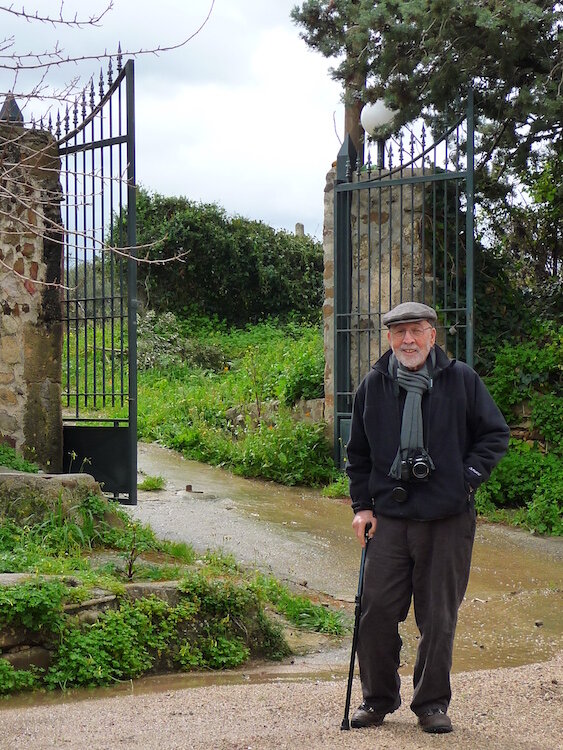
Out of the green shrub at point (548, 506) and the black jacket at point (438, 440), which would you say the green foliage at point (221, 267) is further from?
the black jacket at point (438, 440)

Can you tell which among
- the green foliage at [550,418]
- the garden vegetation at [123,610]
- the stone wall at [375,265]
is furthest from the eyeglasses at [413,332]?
the stone wall at [375,265]

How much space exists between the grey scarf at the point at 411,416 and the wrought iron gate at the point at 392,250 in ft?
18.5

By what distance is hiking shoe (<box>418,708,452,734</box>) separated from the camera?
3756mm

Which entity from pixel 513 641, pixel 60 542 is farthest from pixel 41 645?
pixel 513 641

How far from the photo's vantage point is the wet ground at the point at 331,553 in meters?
5.75

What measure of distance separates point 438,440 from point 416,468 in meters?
0.17

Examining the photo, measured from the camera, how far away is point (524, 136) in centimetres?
1022

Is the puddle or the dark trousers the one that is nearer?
the dark trousers

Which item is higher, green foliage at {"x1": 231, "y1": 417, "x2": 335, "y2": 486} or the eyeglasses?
the eyeglasses

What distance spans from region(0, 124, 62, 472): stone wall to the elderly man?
5.23 metres

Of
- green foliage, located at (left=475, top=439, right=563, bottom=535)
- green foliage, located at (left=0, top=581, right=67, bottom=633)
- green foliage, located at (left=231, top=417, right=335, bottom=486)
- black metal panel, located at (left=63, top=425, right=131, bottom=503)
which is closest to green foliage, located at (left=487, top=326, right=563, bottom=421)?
green foliage, located at (left=475, top=439, right=563, bottom=535)

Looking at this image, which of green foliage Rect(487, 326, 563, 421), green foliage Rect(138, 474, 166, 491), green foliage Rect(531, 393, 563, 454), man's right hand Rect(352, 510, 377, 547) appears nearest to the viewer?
man's right hand Rect(352, 510, 377, 547)

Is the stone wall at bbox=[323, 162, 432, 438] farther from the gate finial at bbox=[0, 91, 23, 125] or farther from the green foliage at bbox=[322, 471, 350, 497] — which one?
the gate finial at bbox=[0, 91, 23, 125]

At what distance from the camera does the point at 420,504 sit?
3789 millimetres
